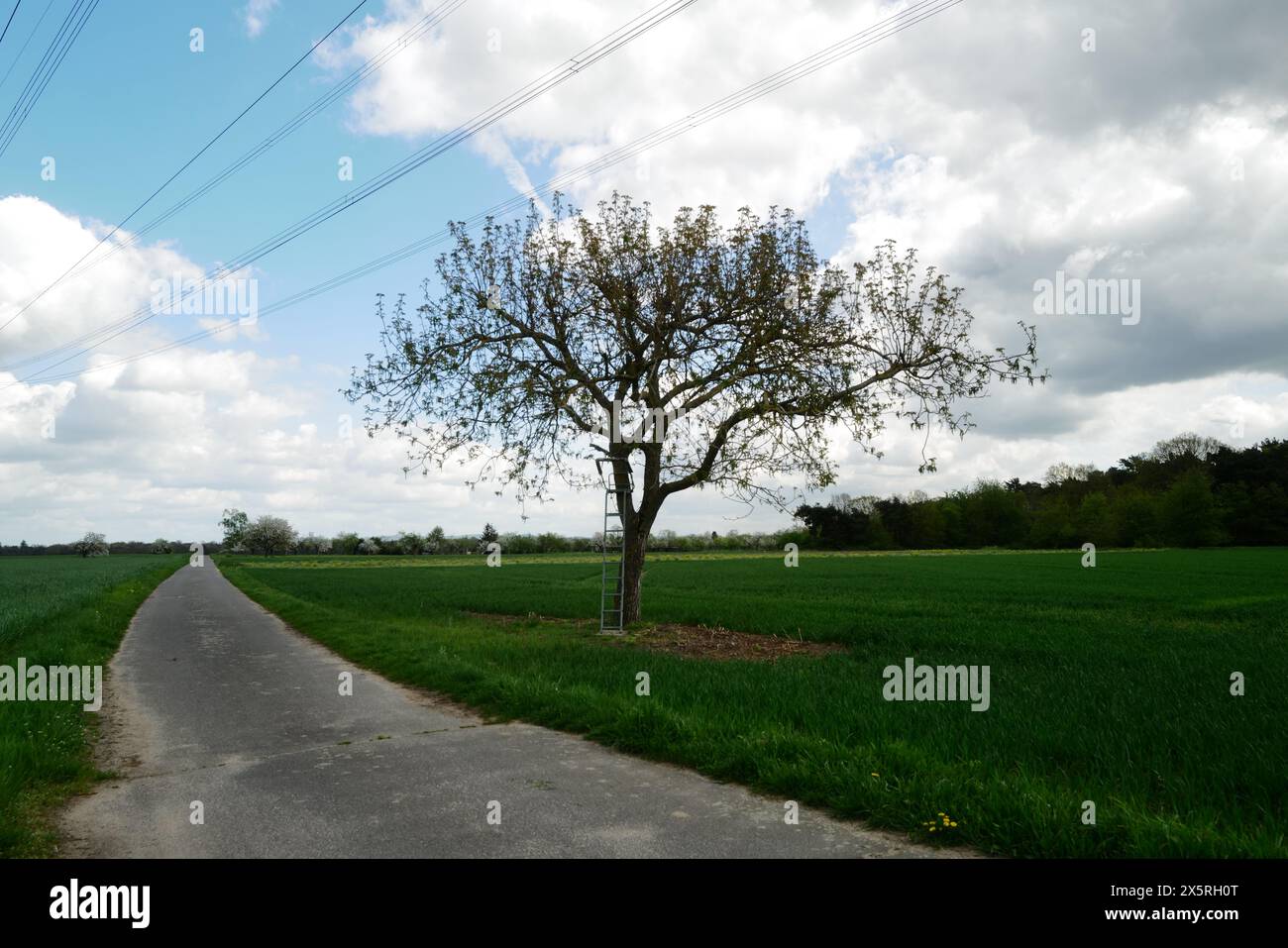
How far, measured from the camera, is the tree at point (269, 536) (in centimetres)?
14600

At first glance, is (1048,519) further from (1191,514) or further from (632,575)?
(632,575)

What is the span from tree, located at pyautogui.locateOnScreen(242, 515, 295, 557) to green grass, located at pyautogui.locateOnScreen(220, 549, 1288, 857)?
140 meters

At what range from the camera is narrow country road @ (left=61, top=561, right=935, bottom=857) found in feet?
15.7

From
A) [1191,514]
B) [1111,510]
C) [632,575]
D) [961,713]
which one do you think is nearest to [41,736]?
[961,713]

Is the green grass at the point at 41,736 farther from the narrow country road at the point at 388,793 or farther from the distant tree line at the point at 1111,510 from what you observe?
the distant tree line at the point at 1111,510

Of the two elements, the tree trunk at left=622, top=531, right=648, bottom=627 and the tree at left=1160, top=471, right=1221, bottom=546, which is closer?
the tree trunk at left=622, top=531, right=648, bottom=627

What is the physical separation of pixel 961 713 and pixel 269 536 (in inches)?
6189

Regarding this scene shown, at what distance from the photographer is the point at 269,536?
478 ft

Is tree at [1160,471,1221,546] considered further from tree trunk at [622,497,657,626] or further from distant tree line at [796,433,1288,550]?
tree trunk at [622,497,657,626]

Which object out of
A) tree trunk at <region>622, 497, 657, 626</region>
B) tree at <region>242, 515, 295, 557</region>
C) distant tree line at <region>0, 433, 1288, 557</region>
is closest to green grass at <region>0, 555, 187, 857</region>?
tree trunk at <region>622, 497, 657, 626</region>

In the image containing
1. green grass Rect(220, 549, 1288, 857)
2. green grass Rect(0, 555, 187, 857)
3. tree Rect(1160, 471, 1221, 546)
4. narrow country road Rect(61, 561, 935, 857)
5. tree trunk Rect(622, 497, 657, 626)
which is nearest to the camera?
narrow country road Rect(61, 561, 935, 857)

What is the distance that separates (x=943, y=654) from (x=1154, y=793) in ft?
25.7
